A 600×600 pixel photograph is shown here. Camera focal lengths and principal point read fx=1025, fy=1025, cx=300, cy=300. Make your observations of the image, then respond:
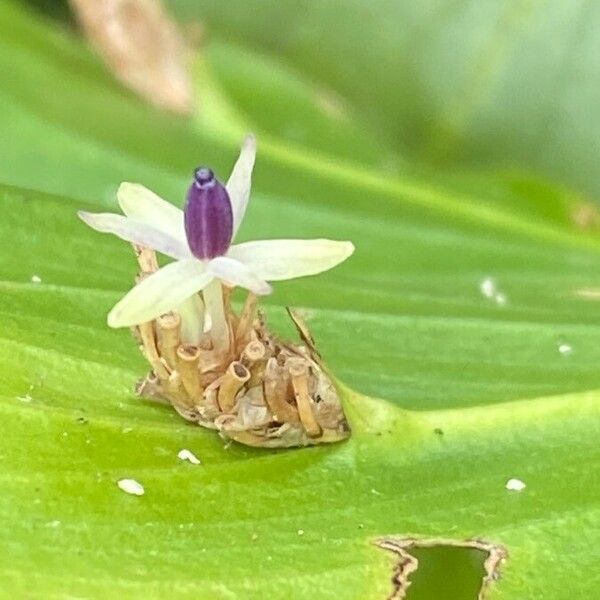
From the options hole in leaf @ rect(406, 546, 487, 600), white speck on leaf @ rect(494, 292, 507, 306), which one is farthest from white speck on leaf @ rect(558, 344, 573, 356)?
hole in leaf @ rect(406, 546, 487, 600)

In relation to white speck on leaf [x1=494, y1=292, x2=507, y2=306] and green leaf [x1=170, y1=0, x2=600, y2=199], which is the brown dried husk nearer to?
white speck on leaf [x1=494, y1=292, x2=507, y2=306]

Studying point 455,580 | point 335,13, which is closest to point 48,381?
point 455,580

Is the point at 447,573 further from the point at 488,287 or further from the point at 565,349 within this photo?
the point at 488,287

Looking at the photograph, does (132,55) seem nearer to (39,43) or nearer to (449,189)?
(39,43)

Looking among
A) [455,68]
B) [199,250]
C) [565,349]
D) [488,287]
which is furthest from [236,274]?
[455,68]

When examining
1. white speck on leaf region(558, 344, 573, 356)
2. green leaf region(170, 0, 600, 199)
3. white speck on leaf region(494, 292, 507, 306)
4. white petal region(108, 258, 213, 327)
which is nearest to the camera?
white petal region(108, 258, 213, 327)

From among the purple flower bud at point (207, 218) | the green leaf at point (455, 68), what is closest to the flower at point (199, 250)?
the purple flower bud at point (207, 218)
